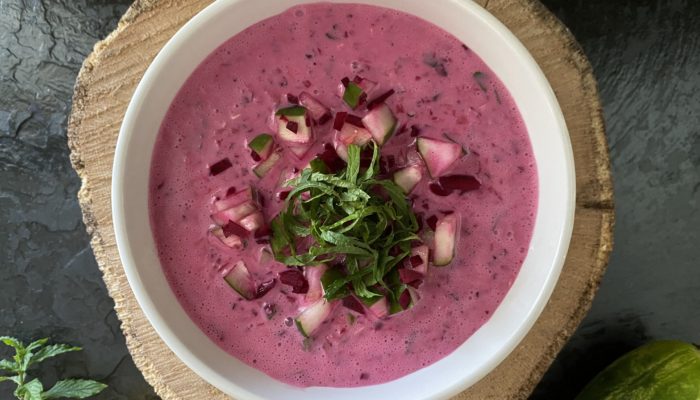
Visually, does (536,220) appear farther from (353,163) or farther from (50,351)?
(50,351)

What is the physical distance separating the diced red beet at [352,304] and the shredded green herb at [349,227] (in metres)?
0.02

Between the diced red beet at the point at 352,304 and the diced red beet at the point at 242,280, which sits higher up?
the diced red beet at the point at 242,280

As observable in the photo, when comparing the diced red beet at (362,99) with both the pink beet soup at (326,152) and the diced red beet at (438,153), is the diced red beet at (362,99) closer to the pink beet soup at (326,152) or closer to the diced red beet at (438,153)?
the pink beet soup at (326,152)

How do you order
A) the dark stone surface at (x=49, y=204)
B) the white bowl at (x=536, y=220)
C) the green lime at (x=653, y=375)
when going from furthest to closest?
the dark stone surface at (x=49, y=204)
the green lime at (x=653, y=375)
the white bowl at (x=536, y=220)

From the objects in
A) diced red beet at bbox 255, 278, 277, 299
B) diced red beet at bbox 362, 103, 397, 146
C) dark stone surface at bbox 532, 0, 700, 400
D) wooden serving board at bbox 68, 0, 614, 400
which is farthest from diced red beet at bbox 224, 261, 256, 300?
dark stone surface at bbox 532, 0, 700, 400

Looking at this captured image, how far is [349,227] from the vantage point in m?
1.74

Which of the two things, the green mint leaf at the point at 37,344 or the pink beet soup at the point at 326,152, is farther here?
the green mint leaf at the point at 37,344

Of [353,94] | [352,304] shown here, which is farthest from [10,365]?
[353,94]

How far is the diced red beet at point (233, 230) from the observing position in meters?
1.78

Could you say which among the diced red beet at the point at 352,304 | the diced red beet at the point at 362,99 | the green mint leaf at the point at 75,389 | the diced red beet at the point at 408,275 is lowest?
the green mint leaf at the point at 75,389

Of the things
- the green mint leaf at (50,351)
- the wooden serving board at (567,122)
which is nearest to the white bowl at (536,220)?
the wooden serving board at (567,122)

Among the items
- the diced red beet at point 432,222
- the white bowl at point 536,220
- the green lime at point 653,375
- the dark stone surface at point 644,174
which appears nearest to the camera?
the white bowl at point 536,220

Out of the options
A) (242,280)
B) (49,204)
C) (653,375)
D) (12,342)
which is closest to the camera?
(242,280)

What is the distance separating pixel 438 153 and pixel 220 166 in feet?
1.86
